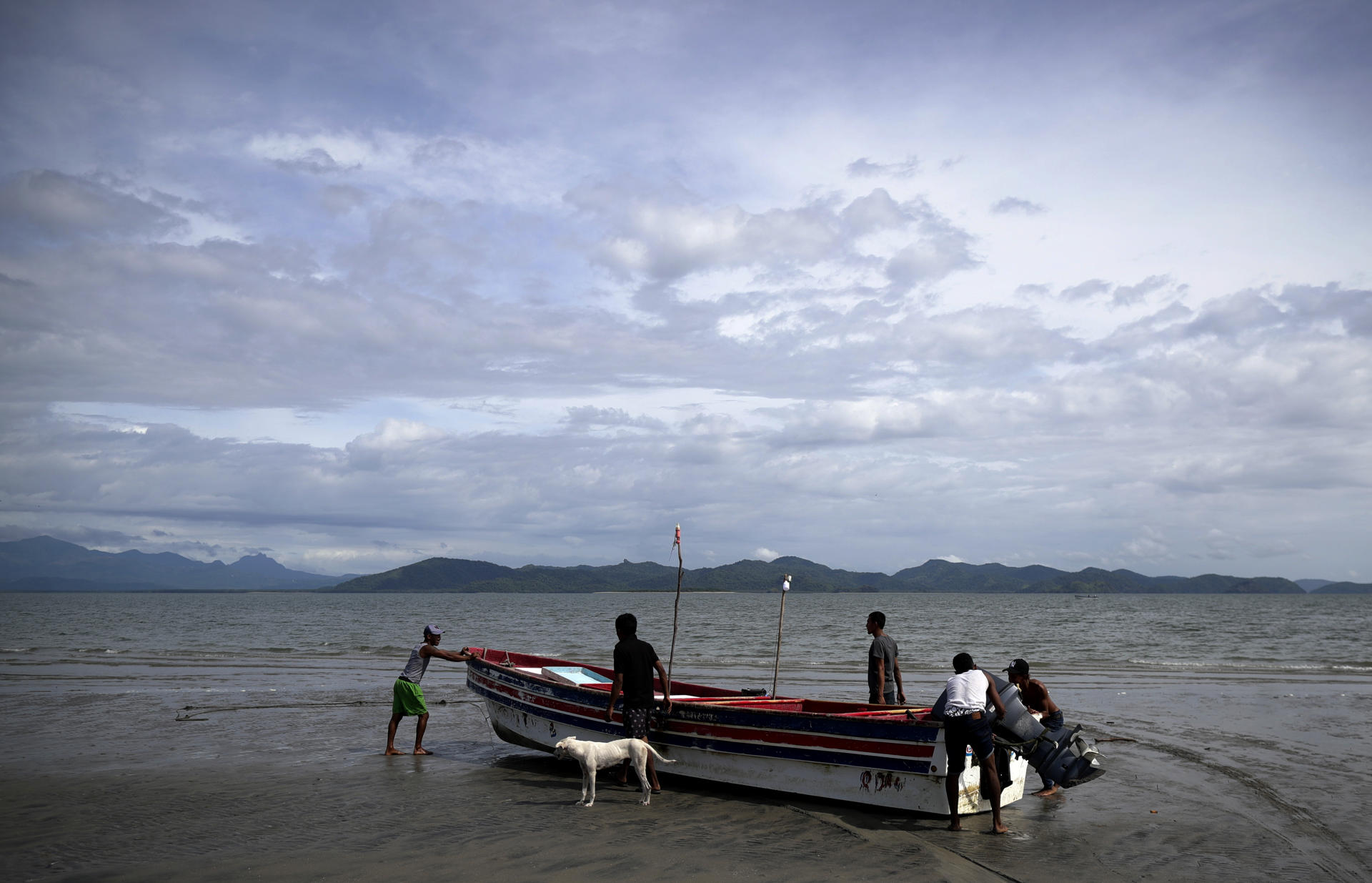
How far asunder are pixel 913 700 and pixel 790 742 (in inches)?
468

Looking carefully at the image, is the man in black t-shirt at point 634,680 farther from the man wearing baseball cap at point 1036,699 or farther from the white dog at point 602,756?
the man wearing baseball cap at point 1036,699

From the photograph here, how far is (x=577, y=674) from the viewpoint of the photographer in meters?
15.7

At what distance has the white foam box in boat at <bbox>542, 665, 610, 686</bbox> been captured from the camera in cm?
1527

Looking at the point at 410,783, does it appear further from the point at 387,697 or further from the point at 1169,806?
the point at 387,697

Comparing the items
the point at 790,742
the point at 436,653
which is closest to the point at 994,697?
the point at 790,742

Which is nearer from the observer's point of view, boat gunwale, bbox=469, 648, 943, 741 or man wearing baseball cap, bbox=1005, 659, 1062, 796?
boat gunwale, bbox=469, 648, 943, 741

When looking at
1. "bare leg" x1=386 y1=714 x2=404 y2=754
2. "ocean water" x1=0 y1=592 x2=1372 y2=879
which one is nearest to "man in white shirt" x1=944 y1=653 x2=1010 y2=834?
"ocean water" x1=0 y1=592 x2=1372 y2=879

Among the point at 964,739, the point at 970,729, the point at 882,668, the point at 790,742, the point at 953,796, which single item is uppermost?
the point at 882,668

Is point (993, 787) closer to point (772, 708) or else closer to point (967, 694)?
point (967, 694)

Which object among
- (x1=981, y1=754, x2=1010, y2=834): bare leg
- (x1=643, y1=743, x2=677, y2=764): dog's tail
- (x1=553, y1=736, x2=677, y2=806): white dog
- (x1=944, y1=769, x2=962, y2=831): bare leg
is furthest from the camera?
(x1=643, y1=743, x2=677, y2=764): dog's tail

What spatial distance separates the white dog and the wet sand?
24 cm

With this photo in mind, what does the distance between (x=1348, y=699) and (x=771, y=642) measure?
2873 cm

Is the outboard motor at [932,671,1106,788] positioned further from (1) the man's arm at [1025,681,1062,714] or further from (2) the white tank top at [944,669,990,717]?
(2) the white tank top at [944,669,990,717]

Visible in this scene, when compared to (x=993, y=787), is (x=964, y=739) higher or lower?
higher
